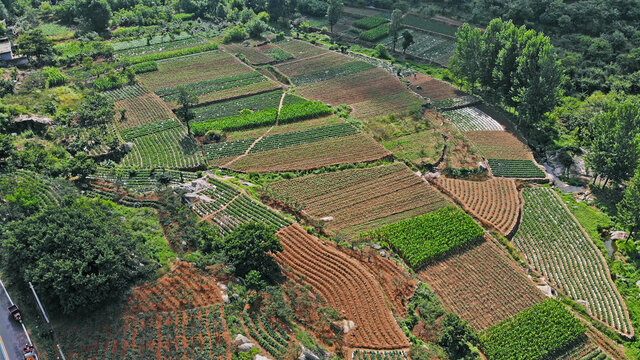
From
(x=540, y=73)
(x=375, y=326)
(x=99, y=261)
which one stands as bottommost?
(x=375, y=326)

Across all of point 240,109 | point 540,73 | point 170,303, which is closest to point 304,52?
point 240,109

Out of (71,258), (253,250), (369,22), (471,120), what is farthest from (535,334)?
(369,22)

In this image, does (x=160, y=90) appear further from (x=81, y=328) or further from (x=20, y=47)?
(x=81, y=328)

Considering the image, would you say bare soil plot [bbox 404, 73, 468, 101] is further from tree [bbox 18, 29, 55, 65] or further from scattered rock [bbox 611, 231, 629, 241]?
tree [bbox 18, 29, 55, 65]

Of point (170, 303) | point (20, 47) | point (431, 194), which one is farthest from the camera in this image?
point (20, 47)

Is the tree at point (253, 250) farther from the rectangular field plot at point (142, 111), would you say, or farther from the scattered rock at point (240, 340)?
the rectangular field plot at point (142, 111)

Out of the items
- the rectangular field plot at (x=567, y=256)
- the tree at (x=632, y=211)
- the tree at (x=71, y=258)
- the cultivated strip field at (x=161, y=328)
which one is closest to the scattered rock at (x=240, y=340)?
the cultivated strip field at (x=161, y=328)

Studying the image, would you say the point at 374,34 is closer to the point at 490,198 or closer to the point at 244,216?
the point at 490,198
